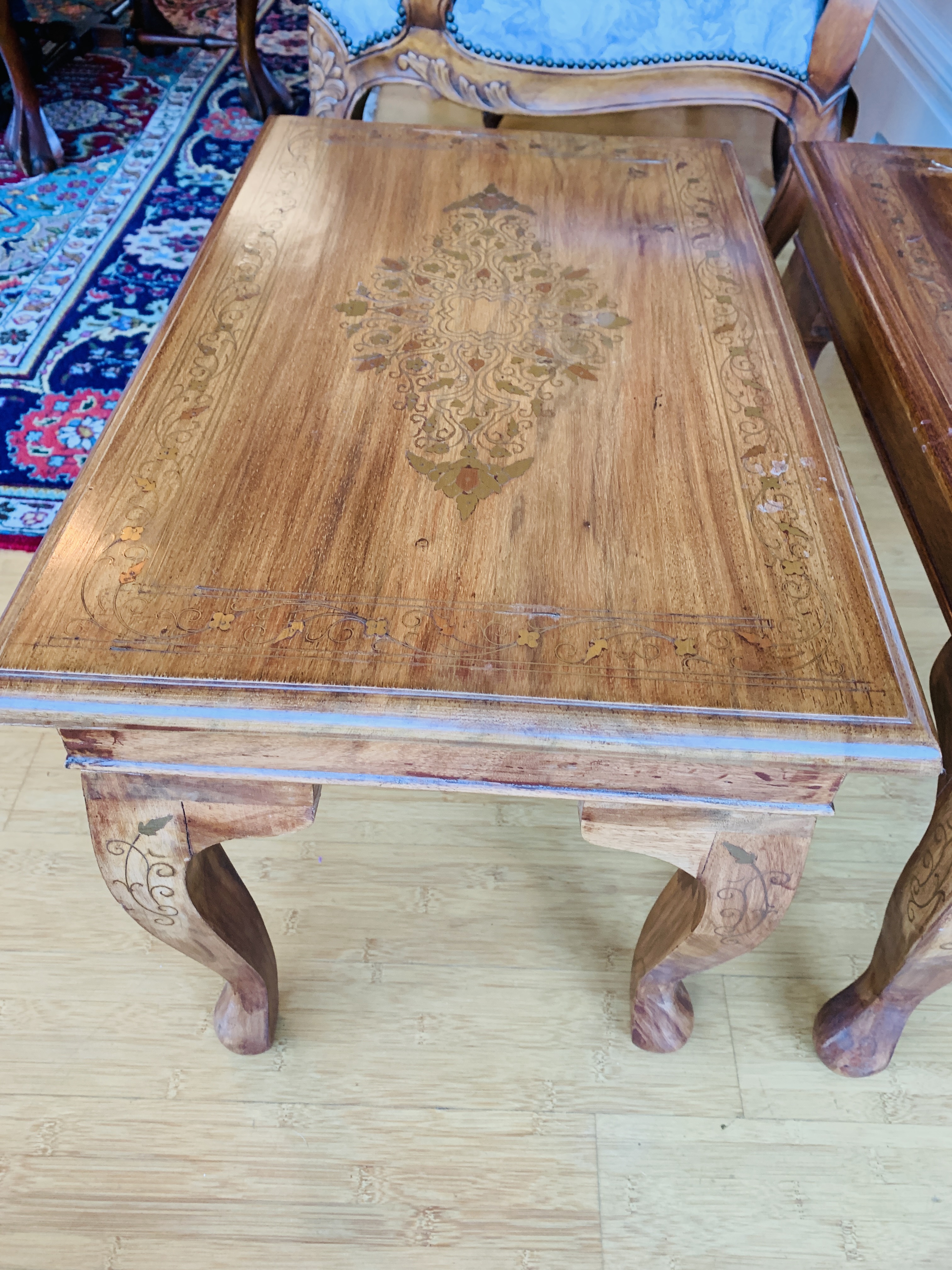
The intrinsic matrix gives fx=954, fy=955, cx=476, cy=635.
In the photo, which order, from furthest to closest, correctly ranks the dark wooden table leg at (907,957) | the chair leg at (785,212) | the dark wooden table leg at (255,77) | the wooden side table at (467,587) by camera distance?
1. the dark wooden table leg at (255,77)
2. the chair leg at (785,212)
3. the dark wooden table leg at (907,957)
4. the wooden side table at (467,587)

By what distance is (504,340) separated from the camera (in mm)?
918

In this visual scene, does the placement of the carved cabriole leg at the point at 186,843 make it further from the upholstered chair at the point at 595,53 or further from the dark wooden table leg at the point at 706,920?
the upholstered chair at the point at 595,53

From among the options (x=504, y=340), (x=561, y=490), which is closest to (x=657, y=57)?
(x=504, y=340)

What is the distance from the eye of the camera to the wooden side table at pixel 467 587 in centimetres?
61

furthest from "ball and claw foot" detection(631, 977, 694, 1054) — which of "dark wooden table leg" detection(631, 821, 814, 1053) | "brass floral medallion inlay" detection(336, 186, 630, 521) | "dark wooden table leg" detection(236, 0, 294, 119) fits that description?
"dark wooden table leg" detection(236, 0, 294, 119)

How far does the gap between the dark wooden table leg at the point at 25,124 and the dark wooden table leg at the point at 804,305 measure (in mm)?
1691

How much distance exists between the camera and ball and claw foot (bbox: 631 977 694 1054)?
0.90 meters

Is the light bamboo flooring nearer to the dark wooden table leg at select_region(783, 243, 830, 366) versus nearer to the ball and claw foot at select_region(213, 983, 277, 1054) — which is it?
the ball and claw foot at select_region(213, 983, 277, 1054)

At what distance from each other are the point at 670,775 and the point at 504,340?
48cm

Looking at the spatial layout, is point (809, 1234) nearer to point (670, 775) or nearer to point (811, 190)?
point (670, 775)

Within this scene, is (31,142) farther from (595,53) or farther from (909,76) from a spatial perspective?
(909,76)

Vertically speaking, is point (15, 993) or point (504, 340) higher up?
point (504, 340)

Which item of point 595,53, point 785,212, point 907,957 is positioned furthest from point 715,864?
point 595,53

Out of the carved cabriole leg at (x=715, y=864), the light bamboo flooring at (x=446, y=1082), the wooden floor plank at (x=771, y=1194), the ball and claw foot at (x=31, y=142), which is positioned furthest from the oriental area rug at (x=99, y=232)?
the wooden floor plank at (x=771, y=1194)
